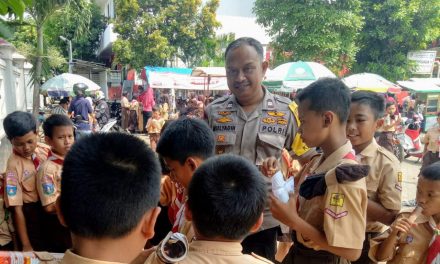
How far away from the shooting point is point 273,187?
150cm

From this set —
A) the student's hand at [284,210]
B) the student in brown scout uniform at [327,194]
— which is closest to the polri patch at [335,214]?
the student in brown scout uniform at [327,194]

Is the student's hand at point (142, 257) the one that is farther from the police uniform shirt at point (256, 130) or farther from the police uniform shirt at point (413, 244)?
the police uniform shirt at point (413, 244)

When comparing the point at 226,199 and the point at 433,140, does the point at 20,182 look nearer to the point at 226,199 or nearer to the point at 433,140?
the point at 226,199

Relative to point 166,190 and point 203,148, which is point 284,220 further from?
point 166,190

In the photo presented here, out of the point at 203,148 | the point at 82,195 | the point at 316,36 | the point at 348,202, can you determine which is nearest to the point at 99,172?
the point at 82,195

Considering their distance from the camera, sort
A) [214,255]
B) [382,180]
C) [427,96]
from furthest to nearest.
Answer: [427,96]
[382,180]
[214,255]

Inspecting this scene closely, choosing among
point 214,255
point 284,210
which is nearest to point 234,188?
point 214,255

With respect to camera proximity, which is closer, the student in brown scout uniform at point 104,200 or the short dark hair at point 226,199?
the student in brown scout uniform at point 104,200

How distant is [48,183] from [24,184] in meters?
0.21

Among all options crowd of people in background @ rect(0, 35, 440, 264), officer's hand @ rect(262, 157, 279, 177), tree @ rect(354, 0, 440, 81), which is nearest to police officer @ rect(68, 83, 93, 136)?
crowd of people in background @ rect(0, 35, 440, 264)

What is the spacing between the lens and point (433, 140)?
6094mm

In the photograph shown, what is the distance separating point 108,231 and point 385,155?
5.51 ft

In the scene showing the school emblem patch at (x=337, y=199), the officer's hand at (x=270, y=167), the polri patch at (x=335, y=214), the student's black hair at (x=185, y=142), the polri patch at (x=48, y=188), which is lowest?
the polri patch at (x=48, y=188)

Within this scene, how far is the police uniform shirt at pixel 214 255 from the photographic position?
1.14 meters
